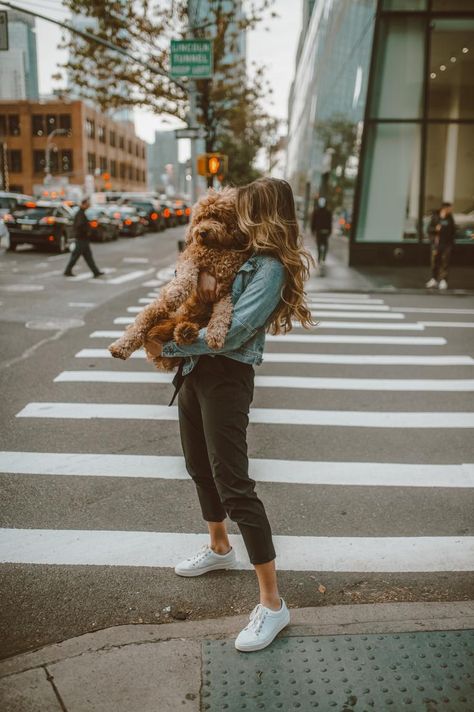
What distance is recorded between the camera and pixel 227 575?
362 cm

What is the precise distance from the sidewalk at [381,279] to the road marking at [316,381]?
8528 mm

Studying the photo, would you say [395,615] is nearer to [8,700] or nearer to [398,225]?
[8,700]

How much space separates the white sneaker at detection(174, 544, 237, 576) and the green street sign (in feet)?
51.2

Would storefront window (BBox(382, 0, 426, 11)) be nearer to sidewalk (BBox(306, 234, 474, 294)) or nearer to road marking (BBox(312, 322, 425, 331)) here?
sidewalk (BBox(306, 234, 474, 294))

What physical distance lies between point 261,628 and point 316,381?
501 cm

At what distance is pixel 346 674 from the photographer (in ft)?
8.90

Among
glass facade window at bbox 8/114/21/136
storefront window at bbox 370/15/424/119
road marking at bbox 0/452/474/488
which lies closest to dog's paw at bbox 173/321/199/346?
road marking at bbox 0/452/474/488

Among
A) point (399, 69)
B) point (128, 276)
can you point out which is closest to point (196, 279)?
point (128, 276)

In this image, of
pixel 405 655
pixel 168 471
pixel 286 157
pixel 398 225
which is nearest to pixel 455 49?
pixel 398 225

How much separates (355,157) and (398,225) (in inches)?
123

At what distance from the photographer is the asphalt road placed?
3469mm

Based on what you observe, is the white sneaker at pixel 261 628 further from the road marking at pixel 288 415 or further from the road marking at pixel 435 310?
the road marking at pixel 435 310

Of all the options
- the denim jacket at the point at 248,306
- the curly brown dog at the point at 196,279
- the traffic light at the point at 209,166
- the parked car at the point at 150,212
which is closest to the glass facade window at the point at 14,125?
the parked car at the point at 150,212

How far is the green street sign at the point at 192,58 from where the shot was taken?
666 inches
